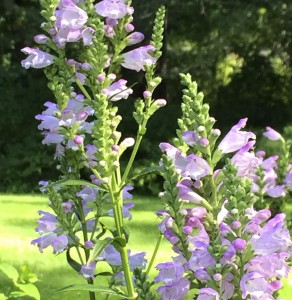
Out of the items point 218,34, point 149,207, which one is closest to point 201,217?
point 149,207

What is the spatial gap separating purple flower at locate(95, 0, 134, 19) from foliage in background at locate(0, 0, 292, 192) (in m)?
9.62

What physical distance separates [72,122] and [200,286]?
0.63 m

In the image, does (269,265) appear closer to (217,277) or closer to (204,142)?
(217,277)

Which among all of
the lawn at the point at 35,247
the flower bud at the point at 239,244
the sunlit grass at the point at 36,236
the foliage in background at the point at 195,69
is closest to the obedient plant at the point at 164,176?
the flower bud at the point at 239,244

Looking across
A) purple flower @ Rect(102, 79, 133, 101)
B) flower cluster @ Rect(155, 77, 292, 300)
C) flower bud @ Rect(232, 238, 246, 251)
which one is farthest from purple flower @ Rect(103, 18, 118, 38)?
flower bud @ Rect(232, 238, 246, 251)

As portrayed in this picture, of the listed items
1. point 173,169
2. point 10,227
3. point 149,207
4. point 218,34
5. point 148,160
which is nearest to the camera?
point 173,169

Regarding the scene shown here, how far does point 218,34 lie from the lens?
1261cm

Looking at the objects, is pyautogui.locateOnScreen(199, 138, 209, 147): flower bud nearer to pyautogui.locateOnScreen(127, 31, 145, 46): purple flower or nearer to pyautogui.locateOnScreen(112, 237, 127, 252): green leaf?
pyautogui.locateOnScreen(112, 237, 127, 252): green leaf

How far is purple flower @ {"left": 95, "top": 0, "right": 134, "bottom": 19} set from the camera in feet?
6.04

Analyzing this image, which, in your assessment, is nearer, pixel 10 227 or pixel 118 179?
pixel 118 179

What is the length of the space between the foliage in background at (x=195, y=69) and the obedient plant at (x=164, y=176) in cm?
951

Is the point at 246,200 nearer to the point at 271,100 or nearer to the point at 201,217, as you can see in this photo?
the point at 201,217

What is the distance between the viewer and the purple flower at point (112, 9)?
6.04 feet

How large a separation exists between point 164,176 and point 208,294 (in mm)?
244
